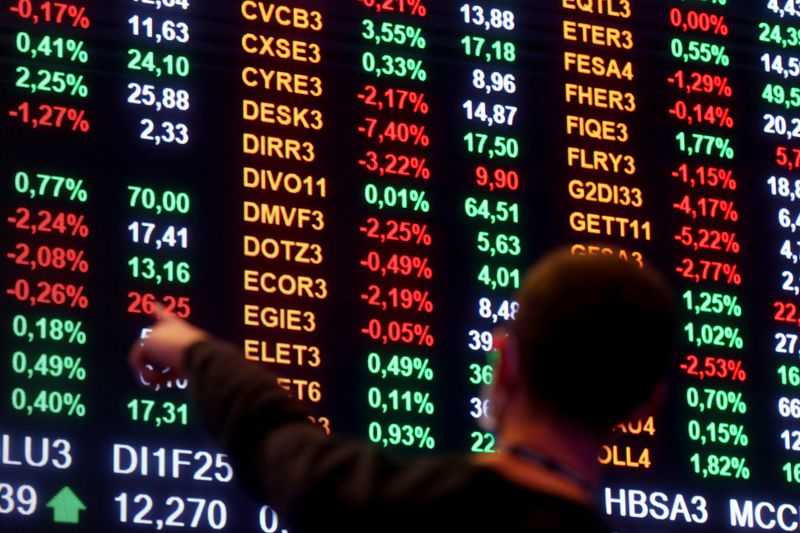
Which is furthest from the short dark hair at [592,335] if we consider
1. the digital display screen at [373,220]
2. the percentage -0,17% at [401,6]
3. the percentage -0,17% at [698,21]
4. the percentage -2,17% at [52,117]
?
the percentage -0,17% at [698,21]

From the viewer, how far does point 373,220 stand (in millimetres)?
4953

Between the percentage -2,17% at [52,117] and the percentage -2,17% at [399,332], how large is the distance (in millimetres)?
918

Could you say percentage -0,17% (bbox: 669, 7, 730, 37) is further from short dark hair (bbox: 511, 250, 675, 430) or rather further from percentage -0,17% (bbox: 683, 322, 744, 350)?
short dark hair (bbox: 511, 250, 675, 430)

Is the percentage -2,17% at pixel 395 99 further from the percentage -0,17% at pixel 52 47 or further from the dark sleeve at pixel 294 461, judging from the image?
the dark sleeve at pixel 294 461

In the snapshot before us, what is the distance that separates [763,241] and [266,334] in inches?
63.4

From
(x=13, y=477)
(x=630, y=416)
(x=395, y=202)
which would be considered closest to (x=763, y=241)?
(x=395, y=202)

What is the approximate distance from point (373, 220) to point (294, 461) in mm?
3507

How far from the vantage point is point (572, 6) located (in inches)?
216

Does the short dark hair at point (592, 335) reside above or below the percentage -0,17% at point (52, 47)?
below

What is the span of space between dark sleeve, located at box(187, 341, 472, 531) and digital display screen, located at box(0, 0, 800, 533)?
2.97 m

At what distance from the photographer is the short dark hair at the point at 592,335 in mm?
1447

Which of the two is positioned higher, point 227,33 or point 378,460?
point 227,33

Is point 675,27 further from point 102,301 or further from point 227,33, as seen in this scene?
point 102,301

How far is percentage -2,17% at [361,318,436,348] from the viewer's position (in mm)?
4852
